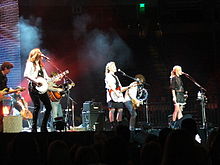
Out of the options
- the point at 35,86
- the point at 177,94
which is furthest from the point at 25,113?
the point at 35,86

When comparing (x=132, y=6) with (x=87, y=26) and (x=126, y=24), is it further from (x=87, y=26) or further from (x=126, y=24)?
(x=87, y=26)

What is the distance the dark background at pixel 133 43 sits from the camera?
63.3 ft

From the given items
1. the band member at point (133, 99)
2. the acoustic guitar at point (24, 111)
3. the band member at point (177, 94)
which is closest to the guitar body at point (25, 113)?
the acoustic guitar at point (24, 111)

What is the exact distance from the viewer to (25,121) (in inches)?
682

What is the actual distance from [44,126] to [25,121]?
7.52 m

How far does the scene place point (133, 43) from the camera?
67.2 feet

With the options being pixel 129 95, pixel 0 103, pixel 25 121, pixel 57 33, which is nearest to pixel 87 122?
pixel 129 95

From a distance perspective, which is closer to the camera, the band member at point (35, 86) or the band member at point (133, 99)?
the band member at point (35, 86)

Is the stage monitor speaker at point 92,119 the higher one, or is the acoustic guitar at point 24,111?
the acoustic guitar at point 24,111

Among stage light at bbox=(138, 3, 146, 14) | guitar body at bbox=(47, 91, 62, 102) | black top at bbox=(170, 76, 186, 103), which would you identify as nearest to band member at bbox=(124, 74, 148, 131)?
black top at bbox=(170, 76, 186, 103)

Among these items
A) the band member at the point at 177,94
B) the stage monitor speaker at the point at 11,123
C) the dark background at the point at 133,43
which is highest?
the dark background at the point at 133,43

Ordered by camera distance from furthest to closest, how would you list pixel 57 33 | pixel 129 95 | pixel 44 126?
pixel 57 33
pixel 129 95
pixel 44 126

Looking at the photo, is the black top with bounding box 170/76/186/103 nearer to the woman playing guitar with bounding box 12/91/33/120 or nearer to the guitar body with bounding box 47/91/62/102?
the guitar body with bounding box 47/91/62/102

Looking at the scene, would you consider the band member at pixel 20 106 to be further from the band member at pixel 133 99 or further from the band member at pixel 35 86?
the band member at pixel 35 86
